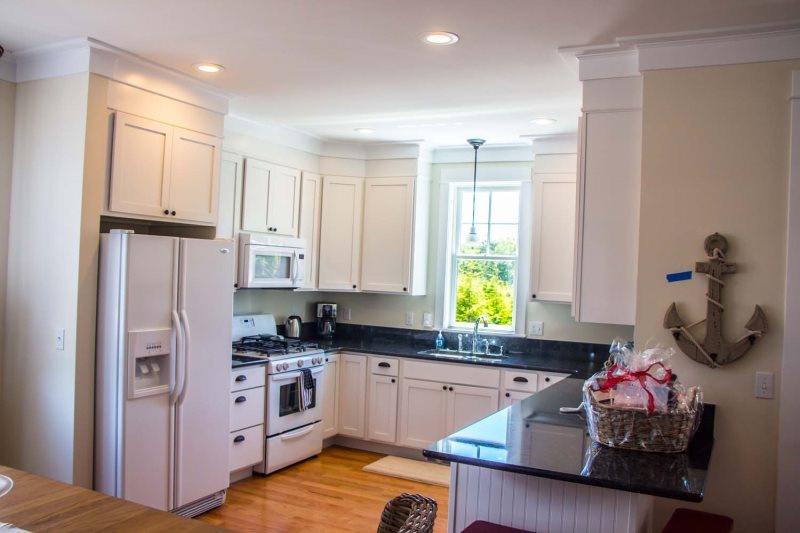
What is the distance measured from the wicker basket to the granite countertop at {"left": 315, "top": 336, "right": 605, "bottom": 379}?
204cm

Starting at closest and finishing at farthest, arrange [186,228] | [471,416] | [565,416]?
[565,416] < [186,228] < [471,416]

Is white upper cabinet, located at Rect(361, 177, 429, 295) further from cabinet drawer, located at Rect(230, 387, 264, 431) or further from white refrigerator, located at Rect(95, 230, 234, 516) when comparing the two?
white refrigerator, located at Rect(95, 230, 234, 516)

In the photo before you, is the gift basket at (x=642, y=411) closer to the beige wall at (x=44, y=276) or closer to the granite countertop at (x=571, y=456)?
the granite countertop at (x=571, y=456)

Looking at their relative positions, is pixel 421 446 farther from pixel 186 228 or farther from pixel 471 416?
pixel 186 228

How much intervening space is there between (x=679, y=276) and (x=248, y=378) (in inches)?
106

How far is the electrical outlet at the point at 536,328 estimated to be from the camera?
5.20 meters

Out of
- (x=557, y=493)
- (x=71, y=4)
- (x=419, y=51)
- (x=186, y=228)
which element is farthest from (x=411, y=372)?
(x=71, y=4)

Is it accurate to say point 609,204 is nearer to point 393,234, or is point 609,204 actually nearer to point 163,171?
point 163,171

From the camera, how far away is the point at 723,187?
9.32ft

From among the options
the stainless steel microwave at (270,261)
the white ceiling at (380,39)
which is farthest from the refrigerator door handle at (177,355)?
the white ceiling at (380,39)

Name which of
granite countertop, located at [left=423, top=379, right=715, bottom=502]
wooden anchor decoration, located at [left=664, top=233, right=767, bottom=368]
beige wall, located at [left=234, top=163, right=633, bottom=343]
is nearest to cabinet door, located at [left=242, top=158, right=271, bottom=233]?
beige wall, located at [left=234, top=163, right=633, bottom=343]

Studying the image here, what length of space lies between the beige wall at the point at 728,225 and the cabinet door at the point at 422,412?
7.46 ft

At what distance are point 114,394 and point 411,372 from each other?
7.62ft

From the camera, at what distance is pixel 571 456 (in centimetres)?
207
